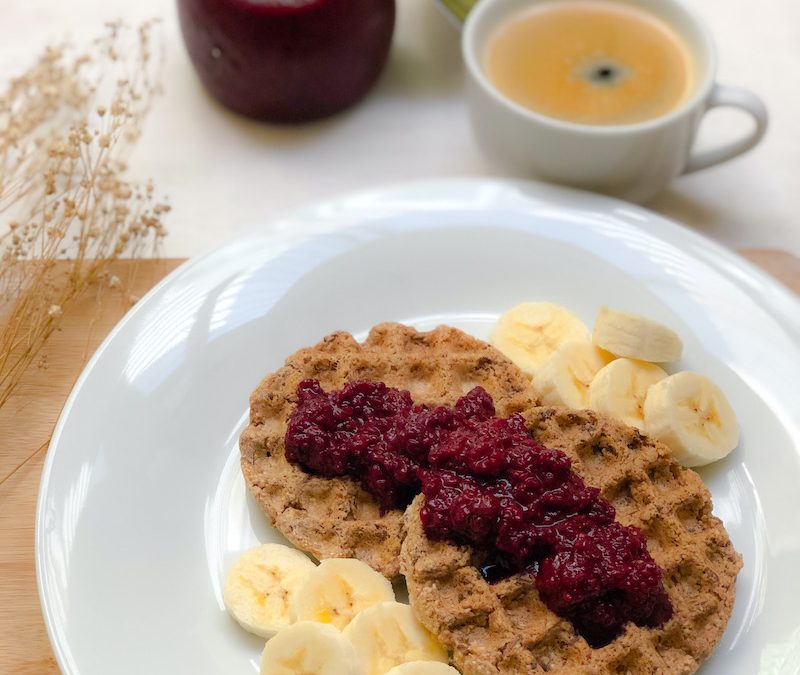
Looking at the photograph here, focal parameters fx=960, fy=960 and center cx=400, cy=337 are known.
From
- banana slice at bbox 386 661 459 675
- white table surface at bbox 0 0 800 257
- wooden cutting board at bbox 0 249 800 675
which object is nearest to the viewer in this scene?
banana slice at bbox 386 661 459 675

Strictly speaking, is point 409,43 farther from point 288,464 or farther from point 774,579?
point 774,579

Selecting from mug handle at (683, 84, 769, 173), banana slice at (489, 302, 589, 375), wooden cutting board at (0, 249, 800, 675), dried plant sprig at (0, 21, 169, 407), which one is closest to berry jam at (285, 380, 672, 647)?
banana slice at (489, 302, 589, 375)

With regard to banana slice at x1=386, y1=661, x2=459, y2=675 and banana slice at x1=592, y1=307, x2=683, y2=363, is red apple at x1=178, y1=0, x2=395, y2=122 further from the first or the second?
banana slice at x1=386, y1=661, x2=459, y2=675

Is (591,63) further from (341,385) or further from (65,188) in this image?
(65,188)

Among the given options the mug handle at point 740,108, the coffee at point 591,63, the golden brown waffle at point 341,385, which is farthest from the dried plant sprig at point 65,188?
the mug handle at point 740,108

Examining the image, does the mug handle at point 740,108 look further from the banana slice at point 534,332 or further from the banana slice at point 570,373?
the banana slice at point 570,373

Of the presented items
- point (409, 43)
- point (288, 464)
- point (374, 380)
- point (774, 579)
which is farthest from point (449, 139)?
point (774, 579)
